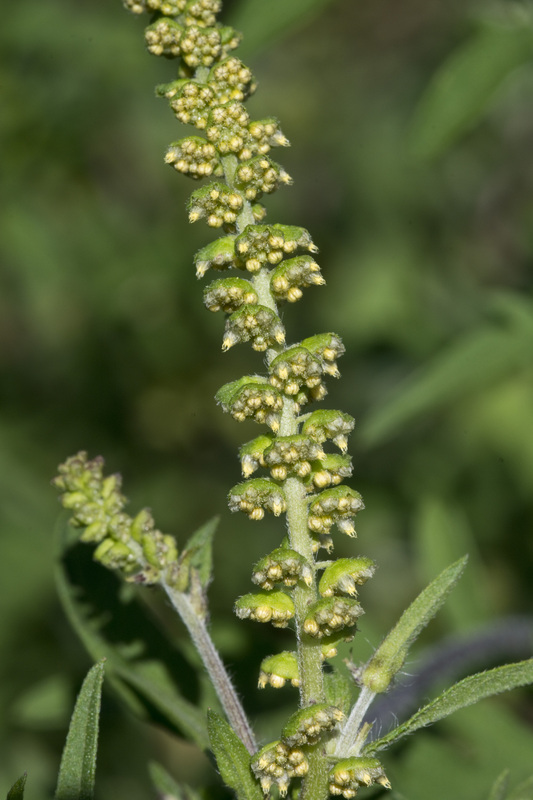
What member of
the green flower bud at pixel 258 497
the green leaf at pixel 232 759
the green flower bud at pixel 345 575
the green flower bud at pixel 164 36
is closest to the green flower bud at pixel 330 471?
the green flower bud at pixel 258 497

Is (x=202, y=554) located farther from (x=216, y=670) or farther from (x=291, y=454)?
(x=291, y=454)

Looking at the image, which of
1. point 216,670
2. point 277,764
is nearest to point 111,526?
point 216,670

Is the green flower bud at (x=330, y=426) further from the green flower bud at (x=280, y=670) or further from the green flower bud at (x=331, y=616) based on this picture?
the green flower bud at (x=280, y=670)

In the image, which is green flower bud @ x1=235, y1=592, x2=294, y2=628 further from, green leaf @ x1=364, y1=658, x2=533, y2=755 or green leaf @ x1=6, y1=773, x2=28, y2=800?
green leaf @ x1=6, y1=773, x2=28, y2=800

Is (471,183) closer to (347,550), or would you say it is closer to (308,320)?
(308,320)

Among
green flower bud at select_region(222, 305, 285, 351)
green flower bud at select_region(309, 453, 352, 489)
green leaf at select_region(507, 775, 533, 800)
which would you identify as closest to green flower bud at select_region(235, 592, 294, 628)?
green flower bud at select_region(309, 453, 352, 489)

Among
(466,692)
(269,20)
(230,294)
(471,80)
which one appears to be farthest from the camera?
(471,80)

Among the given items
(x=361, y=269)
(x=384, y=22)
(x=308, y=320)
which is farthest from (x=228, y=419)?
(x=384, y=22)
